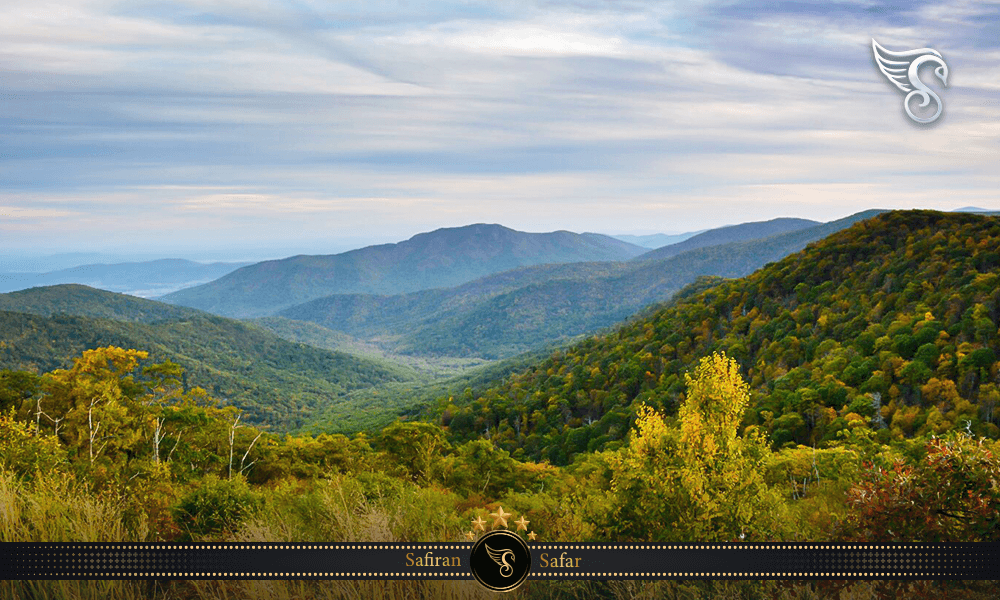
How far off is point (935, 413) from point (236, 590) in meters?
32.9

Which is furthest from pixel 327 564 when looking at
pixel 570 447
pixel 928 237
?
pixel 928 237

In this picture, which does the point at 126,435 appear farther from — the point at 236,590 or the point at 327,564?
the point at 327,564

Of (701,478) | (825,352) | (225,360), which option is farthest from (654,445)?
(225,360)

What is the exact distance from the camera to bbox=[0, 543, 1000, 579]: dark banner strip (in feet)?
11.3

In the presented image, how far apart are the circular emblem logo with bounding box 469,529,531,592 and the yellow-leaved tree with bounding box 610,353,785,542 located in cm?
347

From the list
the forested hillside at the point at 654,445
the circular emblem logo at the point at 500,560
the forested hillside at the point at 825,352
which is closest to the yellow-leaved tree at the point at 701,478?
the forested hillside at the point at 654,445

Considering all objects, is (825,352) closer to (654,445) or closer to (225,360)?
(654,445)

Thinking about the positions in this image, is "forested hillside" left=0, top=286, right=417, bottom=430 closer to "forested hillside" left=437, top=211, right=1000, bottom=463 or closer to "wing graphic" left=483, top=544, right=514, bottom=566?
"forested hillside" left=437, top=211, right=1000, bottom=463

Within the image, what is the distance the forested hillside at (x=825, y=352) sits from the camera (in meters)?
31.4

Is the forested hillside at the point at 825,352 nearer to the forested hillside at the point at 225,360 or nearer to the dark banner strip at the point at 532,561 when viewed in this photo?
the dark banner strip at the point at 532,561

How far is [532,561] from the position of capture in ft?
11.5

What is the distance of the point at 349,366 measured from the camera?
195125 mm

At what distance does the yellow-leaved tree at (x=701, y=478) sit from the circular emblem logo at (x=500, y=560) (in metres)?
3.47

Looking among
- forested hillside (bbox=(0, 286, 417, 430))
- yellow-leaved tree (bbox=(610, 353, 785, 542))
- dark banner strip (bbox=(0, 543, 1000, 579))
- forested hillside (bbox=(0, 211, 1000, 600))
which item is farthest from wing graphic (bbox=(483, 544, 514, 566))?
forested hillside (bbox=(0, 286, 417, 430))
